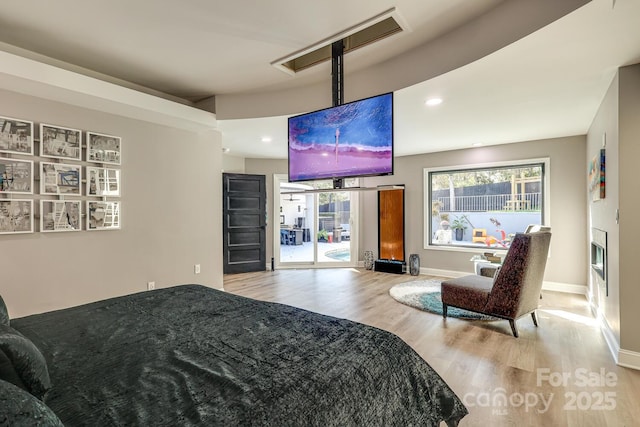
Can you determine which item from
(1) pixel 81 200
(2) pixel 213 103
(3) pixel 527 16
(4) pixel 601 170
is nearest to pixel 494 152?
(4) pixel 601 170

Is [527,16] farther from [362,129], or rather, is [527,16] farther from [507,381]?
[507,381]

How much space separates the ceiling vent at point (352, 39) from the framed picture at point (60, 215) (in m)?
2.53

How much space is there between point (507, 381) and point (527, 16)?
2574mm

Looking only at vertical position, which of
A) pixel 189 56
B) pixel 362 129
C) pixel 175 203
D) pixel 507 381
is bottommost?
pixel 507 381

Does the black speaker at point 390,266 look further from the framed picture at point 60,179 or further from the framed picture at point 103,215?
Answer: the framed picture at point 60,179

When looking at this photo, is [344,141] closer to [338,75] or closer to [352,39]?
[338,75]

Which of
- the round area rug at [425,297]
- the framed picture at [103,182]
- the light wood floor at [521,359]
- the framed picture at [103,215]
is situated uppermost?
the framed picture at [103,182]

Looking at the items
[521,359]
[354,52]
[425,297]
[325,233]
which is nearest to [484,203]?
[425,297]

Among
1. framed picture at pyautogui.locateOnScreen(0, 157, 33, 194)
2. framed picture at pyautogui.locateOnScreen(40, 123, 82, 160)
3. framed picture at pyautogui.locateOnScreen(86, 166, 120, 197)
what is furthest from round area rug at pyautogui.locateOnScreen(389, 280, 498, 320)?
framed picture at pyautogui.locateOnScreen(0, 157, 33, 194)

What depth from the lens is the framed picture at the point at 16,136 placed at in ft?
9.19

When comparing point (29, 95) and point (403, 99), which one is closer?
point (29, 95)

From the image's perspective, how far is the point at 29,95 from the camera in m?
2.96

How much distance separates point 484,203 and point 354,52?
4025mm

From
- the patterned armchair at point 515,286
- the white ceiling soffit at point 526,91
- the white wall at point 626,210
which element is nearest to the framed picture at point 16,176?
the white ceiling soffit at point 526,91
